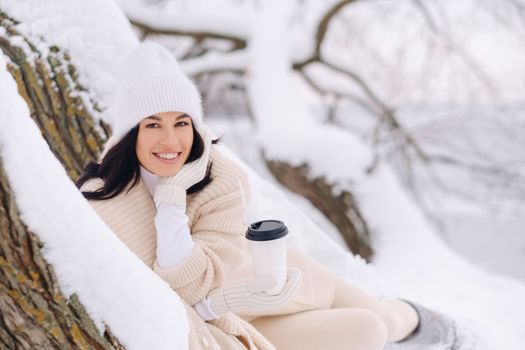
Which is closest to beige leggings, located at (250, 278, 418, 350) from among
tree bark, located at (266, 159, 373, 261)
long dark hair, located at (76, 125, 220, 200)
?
long dark hair, located at (76, 125, 220, 200)

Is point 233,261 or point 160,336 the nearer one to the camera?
point 160,336

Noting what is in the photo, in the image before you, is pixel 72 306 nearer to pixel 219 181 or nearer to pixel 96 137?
pixel 219 181

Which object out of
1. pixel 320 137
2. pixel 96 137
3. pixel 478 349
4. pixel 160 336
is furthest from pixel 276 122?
pixel 160 336

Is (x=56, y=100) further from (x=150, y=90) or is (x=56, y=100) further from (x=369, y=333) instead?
(x=369, y=333)

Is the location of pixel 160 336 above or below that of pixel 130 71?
below

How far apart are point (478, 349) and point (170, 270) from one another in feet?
4.44

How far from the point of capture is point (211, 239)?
56.4 inches

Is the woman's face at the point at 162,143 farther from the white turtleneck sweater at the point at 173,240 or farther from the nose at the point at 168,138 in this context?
the white turtleneck sweater at the point at 173,240

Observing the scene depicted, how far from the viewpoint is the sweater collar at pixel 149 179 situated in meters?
1.45

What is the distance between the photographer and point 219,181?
1.51 meters

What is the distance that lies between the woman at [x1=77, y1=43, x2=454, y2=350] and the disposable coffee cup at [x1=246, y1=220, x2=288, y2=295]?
3 cm

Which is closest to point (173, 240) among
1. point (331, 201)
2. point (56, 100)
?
point (56, 100)

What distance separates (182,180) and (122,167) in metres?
0.18

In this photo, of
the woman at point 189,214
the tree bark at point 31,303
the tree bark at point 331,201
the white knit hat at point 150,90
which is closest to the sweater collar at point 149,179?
the woman at point 189,214
